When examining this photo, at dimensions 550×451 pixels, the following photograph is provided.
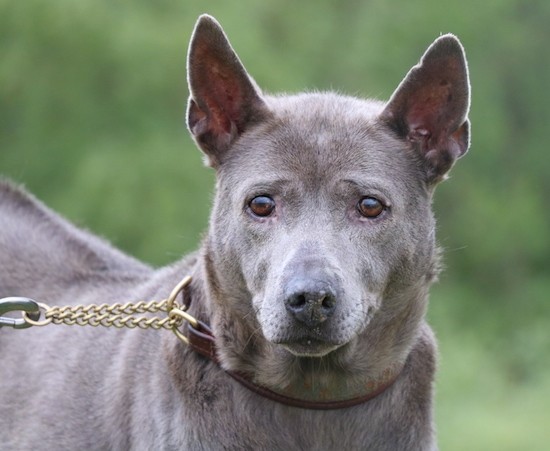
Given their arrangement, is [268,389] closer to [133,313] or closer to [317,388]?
[317,388]

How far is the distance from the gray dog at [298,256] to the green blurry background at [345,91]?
3.80 metres

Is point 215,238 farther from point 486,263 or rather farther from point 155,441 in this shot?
point 486,263

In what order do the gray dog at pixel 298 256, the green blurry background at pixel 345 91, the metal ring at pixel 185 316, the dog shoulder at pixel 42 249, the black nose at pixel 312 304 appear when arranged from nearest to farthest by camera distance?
the black nose at pixel 312 304, the gray dog at pixel 298 256, the metal ring at pixel 185 316, the dog shoulder at pixel 42 249, the green blurry background at pixel 345 91

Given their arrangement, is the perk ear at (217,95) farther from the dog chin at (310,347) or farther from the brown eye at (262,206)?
the dog chin at (310,347)

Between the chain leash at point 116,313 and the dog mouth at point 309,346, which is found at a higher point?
the dog mouth at point 309,346

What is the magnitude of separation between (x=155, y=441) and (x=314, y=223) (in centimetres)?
104

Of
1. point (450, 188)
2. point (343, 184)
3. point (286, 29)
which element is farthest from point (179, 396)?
point (450, 188)

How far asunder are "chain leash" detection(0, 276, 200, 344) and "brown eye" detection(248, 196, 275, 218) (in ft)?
1.63

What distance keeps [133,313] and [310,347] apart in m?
0.91

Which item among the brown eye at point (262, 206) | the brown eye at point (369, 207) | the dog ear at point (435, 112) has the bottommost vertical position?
the brown eye at point (262, 206)

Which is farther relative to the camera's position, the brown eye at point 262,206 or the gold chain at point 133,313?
the gold chain at point 133,313

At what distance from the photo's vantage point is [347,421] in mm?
4727

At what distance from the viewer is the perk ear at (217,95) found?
4703 millimetres

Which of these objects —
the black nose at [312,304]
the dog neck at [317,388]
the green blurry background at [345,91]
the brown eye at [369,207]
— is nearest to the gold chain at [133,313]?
the dog neck at [317,388]
